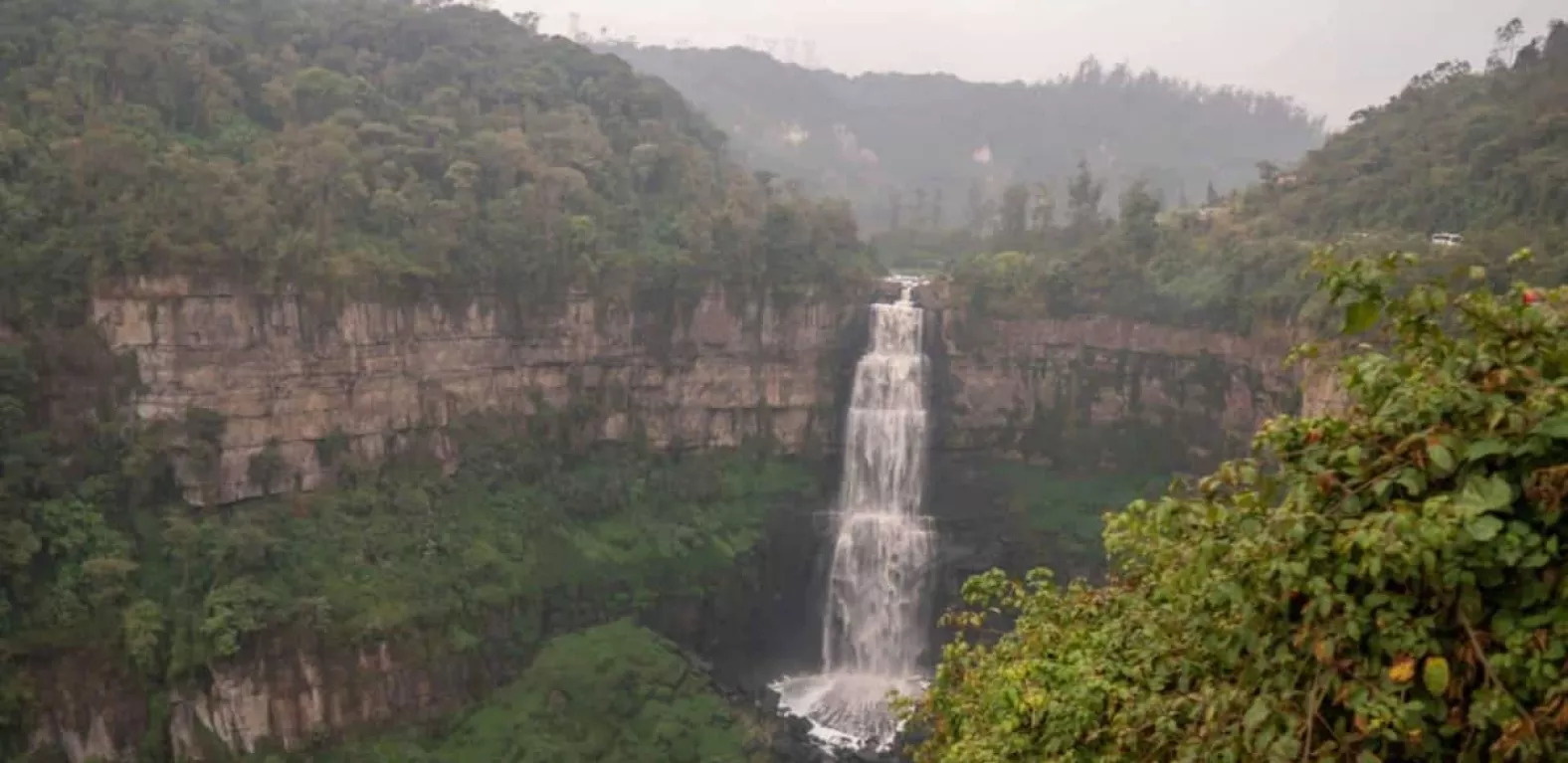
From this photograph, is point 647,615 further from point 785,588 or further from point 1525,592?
point 1525,592

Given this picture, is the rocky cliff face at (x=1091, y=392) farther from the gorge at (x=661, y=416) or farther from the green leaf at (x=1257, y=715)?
the green leaf at (x=1257, y=715)

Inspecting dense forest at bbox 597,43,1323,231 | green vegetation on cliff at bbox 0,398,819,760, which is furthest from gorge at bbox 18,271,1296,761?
dense forest at bbox 597,43,1323,231

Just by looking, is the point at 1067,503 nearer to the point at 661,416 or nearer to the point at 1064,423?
the point at 1064,423

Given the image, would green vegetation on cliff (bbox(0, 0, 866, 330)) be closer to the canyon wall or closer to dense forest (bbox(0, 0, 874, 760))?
dense forest (bbox(0, 0, 874, 760))

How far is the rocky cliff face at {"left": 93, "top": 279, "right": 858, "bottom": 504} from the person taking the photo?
17.5 meters

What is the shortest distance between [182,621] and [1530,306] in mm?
17284

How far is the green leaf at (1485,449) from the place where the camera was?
9.41ft

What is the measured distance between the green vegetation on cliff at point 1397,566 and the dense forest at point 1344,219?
48.2 feet

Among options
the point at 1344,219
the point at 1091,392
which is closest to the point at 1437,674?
the point at 1091,392

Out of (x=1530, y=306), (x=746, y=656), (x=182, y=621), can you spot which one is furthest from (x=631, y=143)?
(x=1530, y=306)

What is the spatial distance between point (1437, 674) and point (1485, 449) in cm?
64

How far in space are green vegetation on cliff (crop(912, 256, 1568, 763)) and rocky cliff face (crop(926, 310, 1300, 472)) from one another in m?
20.3

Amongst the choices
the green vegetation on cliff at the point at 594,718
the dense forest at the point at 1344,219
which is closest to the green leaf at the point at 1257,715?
the green vegetation on cliff at the point at 594,718

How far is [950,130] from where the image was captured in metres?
69.0
